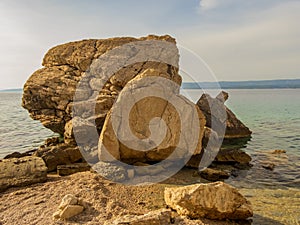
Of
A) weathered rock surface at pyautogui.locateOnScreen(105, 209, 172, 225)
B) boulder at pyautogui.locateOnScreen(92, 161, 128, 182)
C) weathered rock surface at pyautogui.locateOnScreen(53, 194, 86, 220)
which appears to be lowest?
boulder at pyautogui.locateOnScreen(92, 161, 128, 182)

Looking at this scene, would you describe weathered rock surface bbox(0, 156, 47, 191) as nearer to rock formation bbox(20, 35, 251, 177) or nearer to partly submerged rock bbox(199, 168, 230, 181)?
rock formation bbox(20, 35, 251, 177)

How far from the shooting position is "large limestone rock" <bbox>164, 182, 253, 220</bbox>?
638 cm

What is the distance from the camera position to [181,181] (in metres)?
10.0

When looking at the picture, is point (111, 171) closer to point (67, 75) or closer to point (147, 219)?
point (147, 219)

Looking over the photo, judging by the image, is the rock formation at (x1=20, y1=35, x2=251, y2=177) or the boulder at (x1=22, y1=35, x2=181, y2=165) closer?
the rock formation at (x1=20, y1=35, x2=251, y2=177)

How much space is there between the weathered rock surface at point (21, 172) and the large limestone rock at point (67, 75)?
6.72 m

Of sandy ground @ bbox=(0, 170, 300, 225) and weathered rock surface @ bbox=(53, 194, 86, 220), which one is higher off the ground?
weathered rock surface @ bbox=(53, 194, 86, 220)

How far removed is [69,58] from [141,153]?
1149 cm

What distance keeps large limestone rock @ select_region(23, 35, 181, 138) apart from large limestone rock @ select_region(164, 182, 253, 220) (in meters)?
10.2

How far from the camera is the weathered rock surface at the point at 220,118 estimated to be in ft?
75.3

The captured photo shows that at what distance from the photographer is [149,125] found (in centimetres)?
1115

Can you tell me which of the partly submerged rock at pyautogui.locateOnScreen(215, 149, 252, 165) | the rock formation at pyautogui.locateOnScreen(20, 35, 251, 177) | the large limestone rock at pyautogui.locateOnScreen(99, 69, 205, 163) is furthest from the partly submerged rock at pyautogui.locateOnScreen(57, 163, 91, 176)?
the partly submerged rock at pyautogui.locateOnScreen(215, 149, 252, 165)

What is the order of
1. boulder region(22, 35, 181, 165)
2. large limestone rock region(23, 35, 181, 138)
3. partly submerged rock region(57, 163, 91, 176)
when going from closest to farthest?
partly submerged rock region(57, 163, 91, 176) < boulder region(22, 35, 181, 165) < large limestone rock region(23, 35, 181, 138)

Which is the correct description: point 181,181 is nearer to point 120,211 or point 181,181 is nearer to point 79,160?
point 120,211
